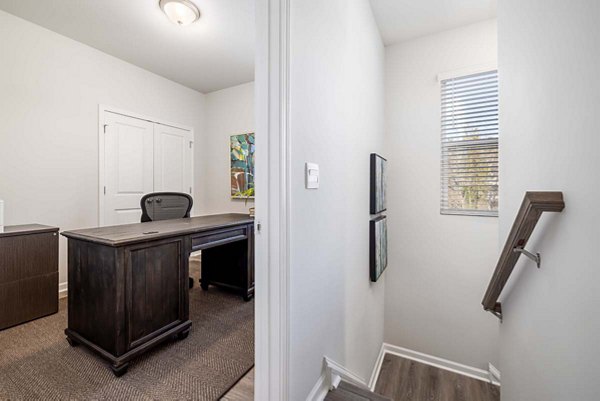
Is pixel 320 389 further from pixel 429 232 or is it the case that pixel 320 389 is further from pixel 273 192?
pixel 429 232

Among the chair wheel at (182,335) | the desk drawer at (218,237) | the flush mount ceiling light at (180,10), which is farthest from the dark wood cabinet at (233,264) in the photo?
the flush mount ceiling light at (180,10)

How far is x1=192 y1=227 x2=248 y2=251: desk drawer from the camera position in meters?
2.04

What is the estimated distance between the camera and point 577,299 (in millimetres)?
827

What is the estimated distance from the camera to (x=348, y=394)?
1.43 metres

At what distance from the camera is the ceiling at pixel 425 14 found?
87.7 inches

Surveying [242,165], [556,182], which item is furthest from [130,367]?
[242,165]

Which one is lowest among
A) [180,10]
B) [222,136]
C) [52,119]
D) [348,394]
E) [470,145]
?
[348,394]

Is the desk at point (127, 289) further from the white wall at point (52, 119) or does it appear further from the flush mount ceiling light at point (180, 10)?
the flush mount ceiling light at point (180, 10)

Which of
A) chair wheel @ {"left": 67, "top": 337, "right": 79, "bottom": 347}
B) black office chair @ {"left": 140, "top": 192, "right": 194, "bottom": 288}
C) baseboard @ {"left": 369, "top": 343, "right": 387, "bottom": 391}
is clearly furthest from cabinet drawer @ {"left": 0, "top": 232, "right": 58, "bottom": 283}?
baseboard @ {"left": 369, "top": 343, "right": 387, "bottom": 391}

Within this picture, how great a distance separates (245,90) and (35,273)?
10.4ft

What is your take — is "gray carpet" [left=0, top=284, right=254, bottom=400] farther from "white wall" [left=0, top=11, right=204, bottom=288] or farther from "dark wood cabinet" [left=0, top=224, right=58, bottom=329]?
"white wall" [left=0, top=11, right=204, bottom=288]

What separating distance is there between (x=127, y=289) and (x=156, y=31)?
2507 mm

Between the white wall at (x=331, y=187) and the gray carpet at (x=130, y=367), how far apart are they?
62 cm

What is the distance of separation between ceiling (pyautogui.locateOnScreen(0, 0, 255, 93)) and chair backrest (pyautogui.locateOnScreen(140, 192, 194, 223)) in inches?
63.8
